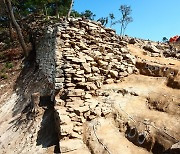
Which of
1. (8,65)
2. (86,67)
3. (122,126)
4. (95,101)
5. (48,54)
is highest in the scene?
(48,54)

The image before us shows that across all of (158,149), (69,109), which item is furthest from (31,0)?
(158,149)

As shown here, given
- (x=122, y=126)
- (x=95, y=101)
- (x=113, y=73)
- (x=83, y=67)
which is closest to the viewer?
(x=122, y=126)

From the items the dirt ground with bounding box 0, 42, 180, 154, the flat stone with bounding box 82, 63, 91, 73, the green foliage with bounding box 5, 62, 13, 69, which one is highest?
the flat stone with bounding box 82, 63, 91, 73

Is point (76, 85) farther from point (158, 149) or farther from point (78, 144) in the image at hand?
point (158, 149)

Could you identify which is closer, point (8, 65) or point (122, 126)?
point (122, 126)

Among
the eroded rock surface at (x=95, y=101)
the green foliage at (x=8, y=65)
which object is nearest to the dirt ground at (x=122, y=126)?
the eroded rock surface at (x=95, y=101)

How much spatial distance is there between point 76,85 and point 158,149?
387cm

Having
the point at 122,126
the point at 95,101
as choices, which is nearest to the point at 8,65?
the point at 95,101

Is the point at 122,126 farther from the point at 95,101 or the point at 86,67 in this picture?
the point at 86,67

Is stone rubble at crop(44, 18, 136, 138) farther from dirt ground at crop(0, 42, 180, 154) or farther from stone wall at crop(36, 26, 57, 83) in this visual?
stone wall at crop(36, 26, 57, 83)

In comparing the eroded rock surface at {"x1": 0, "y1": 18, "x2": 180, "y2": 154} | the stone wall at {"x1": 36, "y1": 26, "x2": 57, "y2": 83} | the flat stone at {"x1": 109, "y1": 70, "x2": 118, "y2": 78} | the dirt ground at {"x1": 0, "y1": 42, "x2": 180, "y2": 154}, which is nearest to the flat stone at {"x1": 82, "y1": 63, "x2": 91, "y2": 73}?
the eroded rock surface at {"x1": 0, "y1": 18, "x2": 180, "y2": 154}

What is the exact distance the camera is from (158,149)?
7.19 m

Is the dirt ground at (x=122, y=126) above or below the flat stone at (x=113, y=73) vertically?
below

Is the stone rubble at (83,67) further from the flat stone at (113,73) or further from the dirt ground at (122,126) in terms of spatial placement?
the dirt ground at (122,126)
